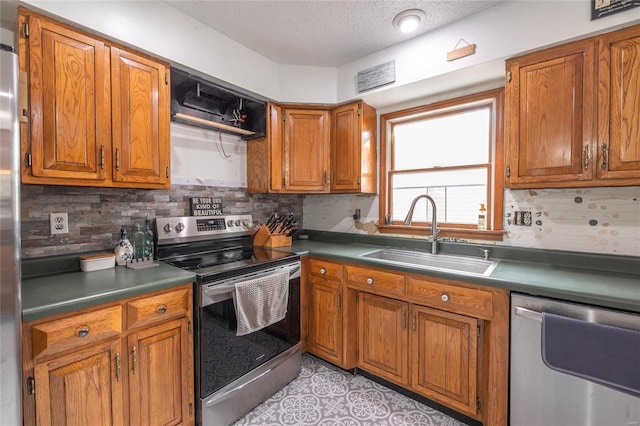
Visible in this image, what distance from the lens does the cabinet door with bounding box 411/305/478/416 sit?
Result: 1614 millimetres

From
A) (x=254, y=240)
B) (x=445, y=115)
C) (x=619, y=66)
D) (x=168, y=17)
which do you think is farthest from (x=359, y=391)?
(x=168, y=17)

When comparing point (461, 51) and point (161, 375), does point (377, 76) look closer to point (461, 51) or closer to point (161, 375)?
point (461, 51)

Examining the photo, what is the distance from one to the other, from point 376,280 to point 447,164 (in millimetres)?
1145

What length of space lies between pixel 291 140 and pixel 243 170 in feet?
1.70

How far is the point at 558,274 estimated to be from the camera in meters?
1.57

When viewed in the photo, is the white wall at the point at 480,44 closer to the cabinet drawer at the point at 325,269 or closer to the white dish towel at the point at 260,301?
the cabinet drawer at the point at 325,269

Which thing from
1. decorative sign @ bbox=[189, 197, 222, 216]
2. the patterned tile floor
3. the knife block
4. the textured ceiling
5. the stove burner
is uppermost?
the textured ceiling

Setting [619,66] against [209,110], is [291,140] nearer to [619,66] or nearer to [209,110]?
[209,110]

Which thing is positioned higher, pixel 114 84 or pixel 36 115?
pixel 114 84

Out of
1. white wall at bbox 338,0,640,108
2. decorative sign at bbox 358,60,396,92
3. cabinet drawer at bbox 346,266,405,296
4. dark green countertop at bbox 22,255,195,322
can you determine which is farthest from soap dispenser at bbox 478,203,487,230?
dark green countertop at bbox 22,255,195,322

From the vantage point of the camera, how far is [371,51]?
224cm

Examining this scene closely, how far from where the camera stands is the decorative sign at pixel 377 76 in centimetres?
215

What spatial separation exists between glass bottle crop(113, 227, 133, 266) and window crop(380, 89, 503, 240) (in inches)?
76.0

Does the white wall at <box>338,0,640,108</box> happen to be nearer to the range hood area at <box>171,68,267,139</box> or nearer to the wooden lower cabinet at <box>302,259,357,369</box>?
the range hood area at <box>171,68,267,139</box>
